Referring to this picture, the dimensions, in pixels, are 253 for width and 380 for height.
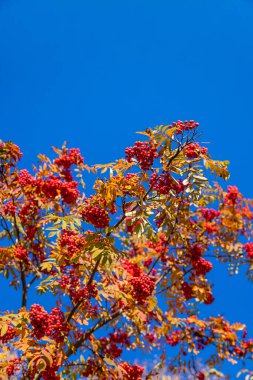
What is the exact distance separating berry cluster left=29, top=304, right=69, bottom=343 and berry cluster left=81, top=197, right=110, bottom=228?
997mm

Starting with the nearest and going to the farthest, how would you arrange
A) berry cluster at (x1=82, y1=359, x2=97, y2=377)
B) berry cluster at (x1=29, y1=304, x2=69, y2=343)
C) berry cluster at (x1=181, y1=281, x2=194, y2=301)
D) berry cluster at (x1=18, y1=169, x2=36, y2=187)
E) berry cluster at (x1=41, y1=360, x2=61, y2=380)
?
berry cluster at (x1=29, y1=304, x2=69, y2=343)
berry cluster at (x1=41, y1=360, x2=61, y2=380)
berry cluster at (x1=82, y1=359, x2=97, y2=377)
berry cluster at (x1=18, y1=169, x2=36, y2=187)
berry cluster at (x1=181, y1=281, x2=194, y2=301)

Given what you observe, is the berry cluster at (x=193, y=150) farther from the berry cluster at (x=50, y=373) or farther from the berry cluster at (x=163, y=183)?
the berry cluster at (x=50, y=373)

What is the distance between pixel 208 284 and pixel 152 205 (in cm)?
320

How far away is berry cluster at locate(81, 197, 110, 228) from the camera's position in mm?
3877

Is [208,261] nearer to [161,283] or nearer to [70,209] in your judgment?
[161,283]

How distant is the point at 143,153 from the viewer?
393 centimetres

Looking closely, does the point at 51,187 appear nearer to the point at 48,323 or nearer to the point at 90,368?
the point at 48,323

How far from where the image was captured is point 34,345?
3.85 metres

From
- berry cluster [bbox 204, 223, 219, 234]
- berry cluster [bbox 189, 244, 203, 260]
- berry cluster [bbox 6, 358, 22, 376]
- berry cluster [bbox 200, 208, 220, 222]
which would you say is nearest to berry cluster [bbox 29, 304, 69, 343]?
berry cluster [bbox 6, 358, 22, 376]

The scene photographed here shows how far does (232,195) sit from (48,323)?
445 cm

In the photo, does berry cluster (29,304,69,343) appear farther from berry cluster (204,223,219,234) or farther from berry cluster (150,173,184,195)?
berry cluster (204,223,219,234)

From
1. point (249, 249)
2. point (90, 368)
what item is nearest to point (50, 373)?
point (90, 368)

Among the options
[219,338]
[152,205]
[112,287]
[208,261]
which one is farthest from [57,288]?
[219,338]

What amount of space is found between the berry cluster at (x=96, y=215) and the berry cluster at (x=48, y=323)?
997mm
